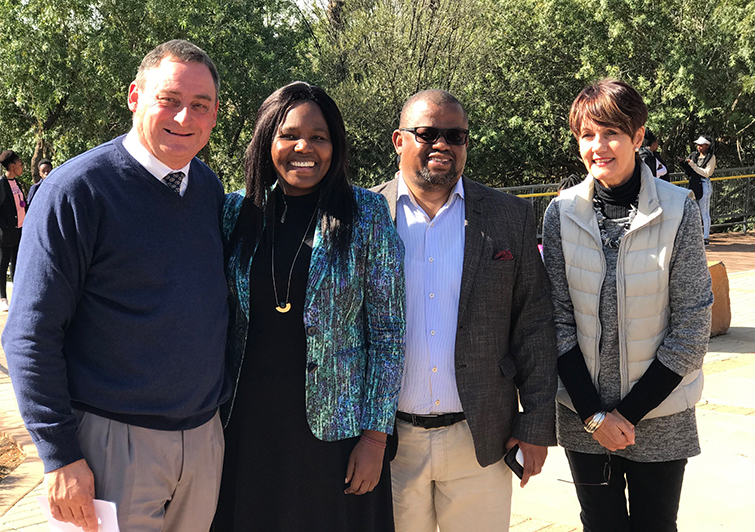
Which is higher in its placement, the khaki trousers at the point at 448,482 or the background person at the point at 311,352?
the background person at the point at 311,352

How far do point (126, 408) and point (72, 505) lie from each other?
32cm

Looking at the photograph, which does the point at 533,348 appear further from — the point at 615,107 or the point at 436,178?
the point at 615,107

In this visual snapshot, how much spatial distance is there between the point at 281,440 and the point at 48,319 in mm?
882

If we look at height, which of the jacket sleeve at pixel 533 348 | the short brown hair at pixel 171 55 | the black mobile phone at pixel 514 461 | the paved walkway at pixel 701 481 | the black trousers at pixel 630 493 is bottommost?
the paved walkway at pixel 701 481

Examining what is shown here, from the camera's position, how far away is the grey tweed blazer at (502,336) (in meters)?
2.78

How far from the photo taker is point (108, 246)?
91.4 inches

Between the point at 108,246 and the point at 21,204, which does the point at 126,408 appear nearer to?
the point at 108,246

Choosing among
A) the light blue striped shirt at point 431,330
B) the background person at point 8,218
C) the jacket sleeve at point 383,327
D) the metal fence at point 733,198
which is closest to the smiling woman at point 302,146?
the jacket sleeve at point 383,327

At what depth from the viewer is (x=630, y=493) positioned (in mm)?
2873

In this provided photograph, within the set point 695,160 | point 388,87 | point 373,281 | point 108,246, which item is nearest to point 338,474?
point 373,281

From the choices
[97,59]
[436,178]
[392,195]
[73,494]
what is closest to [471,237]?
[436,178]

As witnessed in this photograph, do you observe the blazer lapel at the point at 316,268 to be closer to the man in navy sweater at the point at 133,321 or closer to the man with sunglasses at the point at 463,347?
the man in navy sweater at the point at 133,321

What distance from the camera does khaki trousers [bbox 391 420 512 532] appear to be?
112 inches

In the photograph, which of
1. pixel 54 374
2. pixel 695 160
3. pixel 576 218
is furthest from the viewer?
pixel 695 160
